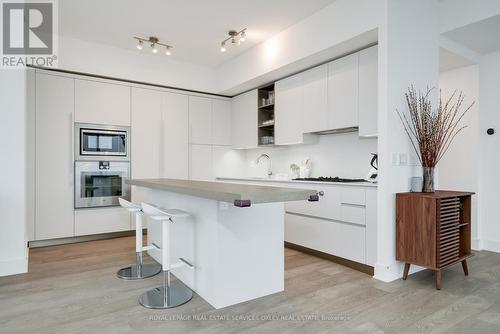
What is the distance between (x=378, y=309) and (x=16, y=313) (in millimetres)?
2591

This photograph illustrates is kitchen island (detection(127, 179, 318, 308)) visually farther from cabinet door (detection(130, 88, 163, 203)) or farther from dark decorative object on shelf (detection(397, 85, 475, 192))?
cabinet door (detection(130, 88, 163, 203))

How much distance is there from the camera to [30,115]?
4.01 metres

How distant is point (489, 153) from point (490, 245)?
45.5 inches

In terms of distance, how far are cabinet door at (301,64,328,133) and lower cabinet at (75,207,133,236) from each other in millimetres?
2926

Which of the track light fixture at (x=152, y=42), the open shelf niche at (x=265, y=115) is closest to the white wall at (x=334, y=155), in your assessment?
the open shelf niche at (x=265, y=115)

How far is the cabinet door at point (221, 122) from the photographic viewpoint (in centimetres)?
555

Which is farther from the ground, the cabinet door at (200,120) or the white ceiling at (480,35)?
the white ceiling at (480,35)

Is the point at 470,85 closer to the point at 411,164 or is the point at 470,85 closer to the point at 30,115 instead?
the point at 411,164

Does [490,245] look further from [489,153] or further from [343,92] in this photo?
[343,92]

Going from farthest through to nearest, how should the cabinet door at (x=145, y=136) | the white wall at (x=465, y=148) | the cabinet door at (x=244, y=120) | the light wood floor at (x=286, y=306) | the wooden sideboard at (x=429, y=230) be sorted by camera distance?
the cabinet door at (x=244, y=120) → the cabinet door at (x=145, y=136) → the white wall at (x=465, y=148) → the wooden sideboard at (x=429, y=230) → the light wood floor at (x=286, y=306)

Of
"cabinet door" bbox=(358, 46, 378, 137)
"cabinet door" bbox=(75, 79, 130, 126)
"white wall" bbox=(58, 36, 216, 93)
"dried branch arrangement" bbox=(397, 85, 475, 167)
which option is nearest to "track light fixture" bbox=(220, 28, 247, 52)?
"white wall" bbox=(58, 36, 216, 93)

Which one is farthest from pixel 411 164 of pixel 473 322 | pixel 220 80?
pixel 220 80

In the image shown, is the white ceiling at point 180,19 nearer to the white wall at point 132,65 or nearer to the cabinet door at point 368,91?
the white wall at point 132,65

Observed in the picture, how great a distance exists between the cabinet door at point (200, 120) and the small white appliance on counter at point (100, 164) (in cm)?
108
